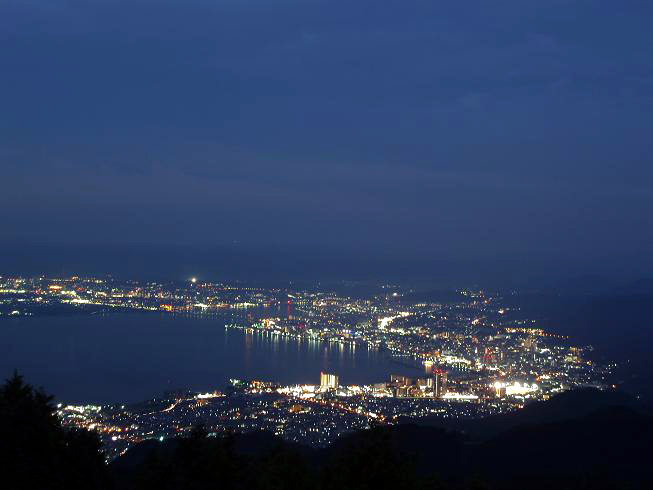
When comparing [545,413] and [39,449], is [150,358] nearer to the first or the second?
[545,413]

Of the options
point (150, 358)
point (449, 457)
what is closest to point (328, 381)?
point (150, 358)

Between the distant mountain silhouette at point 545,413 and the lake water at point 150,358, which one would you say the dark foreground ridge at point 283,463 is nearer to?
the distant mountain silhouette at point 545,413

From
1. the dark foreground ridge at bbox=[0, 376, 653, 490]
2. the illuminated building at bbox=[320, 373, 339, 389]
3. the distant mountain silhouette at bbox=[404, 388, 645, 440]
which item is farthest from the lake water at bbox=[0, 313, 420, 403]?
the dark foreground ridge at bbox=[0, 376, 653, 490]

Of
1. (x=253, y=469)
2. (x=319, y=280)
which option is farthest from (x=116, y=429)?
(x=319, y=280)

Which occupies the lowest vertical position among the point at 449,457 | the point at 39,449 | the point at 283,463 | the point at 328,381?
the point at 328,381

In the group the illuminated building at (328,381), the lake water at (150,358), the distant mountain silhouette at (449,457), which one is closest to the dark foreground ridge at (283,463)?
the distant mountain silhouette at (449,457)

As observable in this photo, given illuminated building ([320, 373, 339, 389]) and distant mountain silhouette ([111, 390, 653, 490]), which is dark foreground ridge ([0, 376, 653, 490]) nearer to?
distant mountain silhouette ([111, 390, 653, 490])
